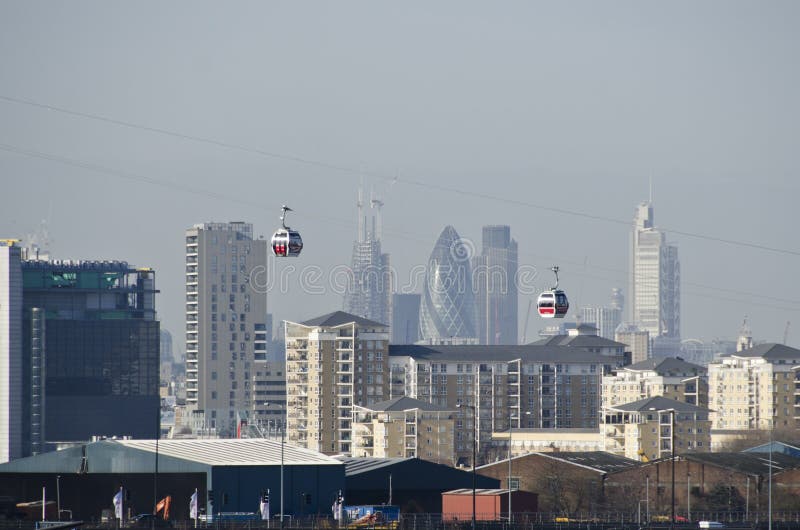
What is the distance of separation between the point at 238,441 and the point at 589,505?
28.5 m

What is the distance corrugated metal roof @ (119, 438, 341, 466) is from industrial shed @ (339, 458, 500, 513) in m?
3.80

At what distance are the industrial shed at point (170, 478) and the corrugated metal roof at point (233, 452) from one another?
63 mm

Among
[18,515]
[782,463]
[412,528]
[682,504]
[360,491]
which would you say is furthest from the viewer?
[782,463]

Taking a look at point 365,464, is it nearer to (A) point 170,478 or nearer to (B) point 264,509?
(A) point 170,478

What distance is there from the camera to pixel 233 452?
129250 mm

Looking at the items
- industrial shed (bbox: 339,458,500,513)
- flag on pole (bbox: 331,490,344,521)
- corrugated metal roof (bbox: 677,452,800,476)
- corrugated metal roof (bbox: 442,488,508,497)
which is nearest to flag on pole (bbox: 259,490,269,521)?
flag on pole (bbox: 331,490,344,521)

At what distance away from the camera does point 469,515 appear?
124 meters

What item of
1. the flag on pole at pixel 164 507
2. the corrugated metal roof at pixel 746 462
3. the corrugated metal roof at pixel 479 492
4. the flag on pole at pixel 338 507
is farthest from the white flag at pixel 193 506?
the corrugated metal roof at pixel 746 462

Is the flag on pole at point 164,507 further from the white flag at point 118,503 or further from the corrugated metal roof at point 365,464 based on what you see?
the corrugated metal roof at point 365,464

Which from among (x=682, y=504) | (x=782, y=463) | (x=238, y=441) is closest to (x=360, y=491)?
(x=238, y=441)

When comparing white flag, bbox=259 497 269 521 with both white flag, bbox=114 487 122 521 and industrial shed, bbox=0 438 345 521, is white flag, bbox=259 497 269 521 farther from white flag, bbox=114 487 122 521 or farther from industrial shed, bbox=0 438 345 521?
white flag, bbox=114 487 122 521

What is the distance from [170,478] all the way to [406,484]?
56.7 feet

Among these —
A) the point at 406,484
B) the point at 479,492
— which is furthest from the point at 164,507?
the point at 479,492

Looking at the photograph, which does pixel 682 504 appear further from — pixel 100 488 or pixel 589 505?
pixel 100 488
